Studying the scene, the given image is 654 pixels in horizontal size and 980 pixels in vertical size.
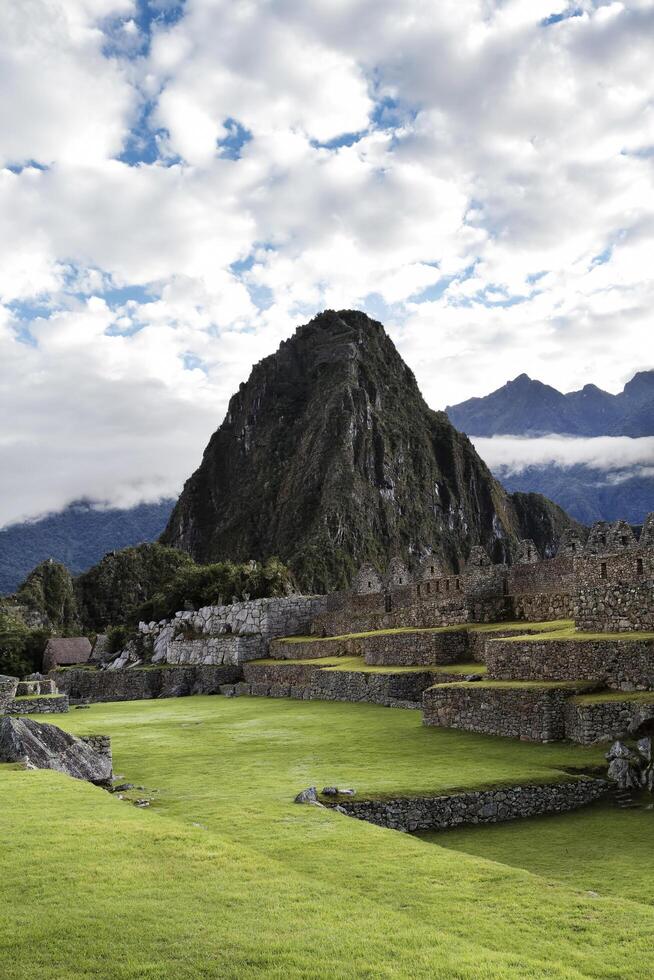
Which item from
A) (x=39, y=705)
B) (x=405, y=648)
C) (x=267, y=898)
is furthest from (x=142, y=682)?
(x=267, y=898)

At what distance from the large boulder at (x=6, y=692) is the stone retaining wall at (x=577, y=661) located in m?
16.8

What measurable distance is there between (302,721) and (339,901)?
1495cm

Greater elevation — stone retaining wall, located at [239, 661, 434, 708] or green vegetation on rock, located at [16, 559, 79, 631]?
green vegetation on rock, located at [16, 559, 79, 631]

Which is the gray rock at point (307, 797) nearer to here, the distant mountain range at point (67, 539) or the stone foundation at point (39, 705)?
the stone foundation at point (39, 705)

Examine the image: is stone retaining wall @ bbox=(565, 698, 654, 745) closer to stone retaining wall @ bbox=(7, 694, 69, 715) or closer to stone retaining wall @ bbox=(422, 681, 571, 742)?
stone retaining wall @ bbox=(422, 681, 571, 742)

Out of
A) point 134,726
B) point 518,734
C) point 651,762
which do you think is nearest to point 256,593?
point 134,726

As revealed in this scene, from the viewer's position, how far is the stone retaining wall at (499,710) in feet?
50.9

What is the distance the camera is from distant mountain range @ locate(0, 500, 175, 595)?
135375mm

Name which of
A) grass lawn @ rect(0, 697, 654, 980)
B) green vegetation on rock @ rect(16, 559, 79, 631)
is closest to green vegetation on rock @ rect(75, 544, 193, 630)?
green vegetation on rock @ rect(16, 559, 79, 631)

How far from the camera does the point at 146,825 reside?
29.6 feet

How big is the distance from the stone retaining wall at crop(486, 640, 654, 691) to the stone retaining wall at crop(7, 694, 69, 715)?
53.3 ft

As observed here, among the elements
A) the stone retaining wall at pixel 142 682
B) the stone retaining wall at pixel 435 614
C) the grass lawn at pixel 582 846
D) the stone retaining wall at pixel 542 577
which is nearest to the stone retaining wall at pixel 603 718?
the grass lawn at pixel 582 846

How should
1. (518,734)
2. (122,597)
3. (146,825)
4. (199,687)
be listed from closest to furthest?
1. (146,825)
2. (518,734)
3. (199,687)
4. (122,597)

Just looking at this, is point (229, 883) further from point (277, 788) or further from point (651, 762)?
point (651, 762)
